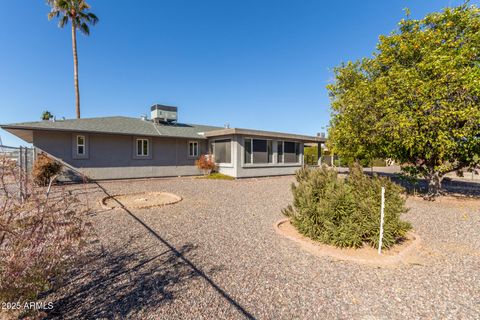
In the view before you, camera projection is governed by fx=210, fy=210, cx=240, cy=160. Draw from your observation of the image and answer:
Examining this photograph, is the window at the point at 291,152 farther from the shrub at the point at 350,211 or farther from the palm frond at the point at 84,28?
the palm frond at the point at 84,28

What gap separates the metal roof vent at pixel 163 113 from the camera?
17.2 metres

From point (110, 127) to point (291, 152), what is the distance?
13.6 meters

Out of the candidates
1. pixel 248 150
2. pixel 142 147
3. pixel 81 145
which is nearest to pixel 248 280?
pixel 248 150

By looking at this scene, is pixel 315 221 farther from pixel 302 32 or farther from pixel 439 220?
pixel 302 32

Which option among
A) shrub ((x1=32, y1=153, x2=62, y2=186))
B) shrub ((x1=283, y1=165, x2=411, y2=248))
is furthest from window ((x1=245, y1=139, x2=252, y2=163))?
shrub ((x1=32, y1=153, x2=62, y2=186))

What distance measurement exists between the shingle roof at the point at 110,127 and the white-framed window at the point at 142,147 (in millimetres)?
711

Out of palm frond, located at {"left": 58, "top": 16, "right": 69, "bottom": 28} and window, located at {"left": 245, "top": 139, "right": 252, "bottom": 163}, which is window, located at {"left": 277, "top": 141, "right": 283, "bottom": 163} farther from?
palm frond, located at {"left": 58, "top": 16, "right": 69, "bottom": 28}

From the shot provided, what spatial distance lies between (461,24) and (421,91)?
4.14m

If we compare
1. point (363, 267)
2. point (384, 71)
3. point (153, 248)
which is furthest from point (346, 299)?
point (384, 71)

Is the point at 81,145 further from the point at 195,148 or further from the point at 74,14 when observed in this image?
the point at 74,14

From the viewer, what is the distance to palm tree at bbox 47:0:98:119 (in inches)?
697

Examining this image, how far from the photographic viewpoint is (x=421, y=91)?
7562mm

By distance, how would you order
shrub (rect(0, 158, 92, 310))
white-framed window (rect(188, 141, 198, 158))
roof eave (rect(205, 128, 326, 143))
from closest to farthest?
shrub (rect(0, 158, 92, 310)) < roof eave (rect(205, 128, 326, 143)) < white-framed window (rect(188, 141, 198, 158))

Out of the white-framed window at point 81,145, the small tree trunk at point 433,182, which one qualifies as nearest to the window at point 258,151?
the small tree trunk at point 433,182
